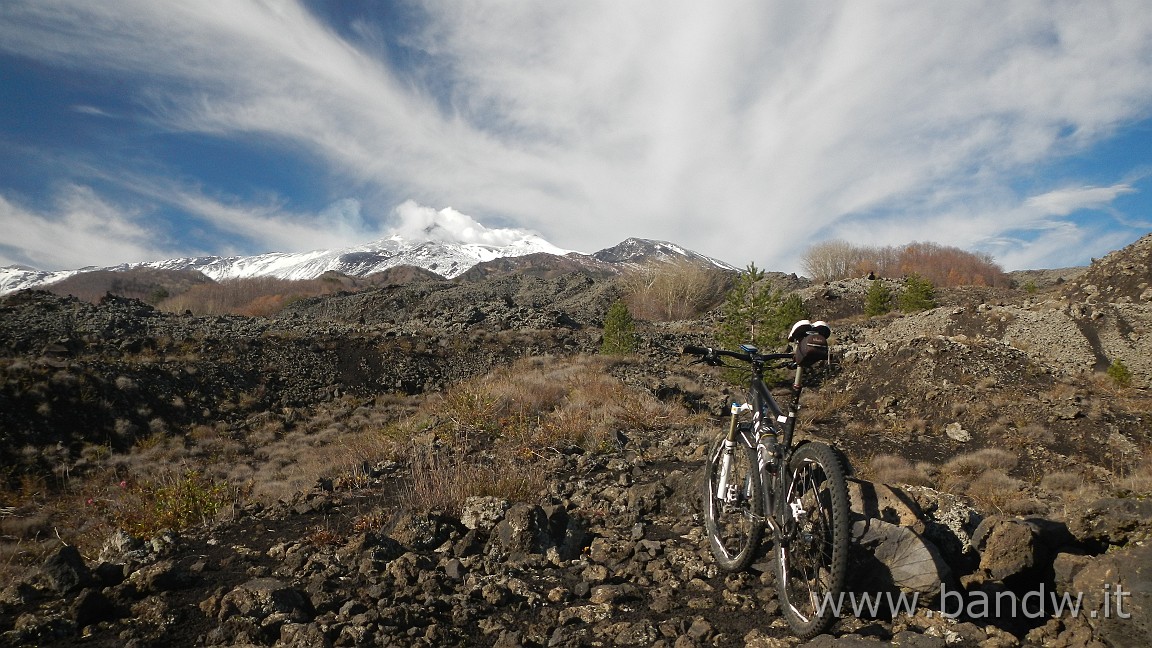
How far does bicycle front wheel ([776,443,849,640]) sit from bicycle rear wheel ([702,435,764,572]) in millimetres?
237

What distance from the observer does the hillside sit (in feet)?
8.68

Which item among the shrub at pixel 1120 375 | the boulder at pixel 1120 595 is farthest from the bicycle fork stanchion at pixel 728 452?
the shrub at pixel 1120 375

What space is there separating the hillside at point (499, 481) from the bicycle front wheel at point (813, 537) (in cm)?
16

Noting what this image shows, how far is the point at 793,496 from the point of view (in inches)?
99.0

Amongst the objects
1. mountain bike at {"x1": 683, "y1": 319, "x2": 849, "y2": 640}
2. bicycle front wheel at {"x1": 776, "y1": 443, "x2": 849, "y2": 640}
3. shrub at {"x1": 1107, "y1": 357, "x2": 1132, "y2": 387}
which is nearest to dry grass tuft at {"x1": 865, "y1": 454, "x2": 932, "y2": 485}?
mountain bike at {"x1": 683, "y1": 319, "x2": 849, "y2": 640}

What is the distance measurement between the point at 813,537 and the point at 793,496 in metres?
0.20

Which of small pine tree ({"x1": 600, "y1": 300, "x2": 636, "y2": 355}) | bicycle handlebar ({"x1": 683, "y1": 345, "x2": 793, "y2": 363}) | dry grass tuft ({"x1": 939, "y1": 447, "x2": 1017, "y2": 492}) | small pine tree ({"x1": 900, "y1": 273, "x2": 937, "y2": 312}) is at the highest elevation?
small pine tree ({"x1": 900, "y1": 273, "x2": 937, "y2": 312})

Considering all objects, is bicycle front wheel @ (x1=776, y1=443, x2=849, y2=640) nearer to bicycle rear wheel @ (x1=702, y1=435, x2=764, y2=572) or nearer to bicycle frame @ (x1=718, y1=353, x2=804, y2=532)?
bicycle frame @ (x1=718, y1=353, x2=804, y2=532)

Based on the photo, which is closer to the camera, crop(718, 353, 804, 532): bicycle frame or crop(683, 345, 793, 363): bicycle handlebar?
crop(718, 353, 804, 532): bicycle frame

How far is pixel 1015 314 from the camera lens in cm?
1658

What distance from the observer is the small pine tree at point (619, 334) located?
18.4 meters

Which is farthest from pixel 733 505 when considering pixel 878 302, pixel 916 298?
pixel 878 302

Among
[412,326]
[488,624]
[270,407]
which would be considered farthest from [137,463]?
[412,326]

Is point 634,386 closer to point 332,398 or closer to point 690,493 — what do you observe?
point 690,493
